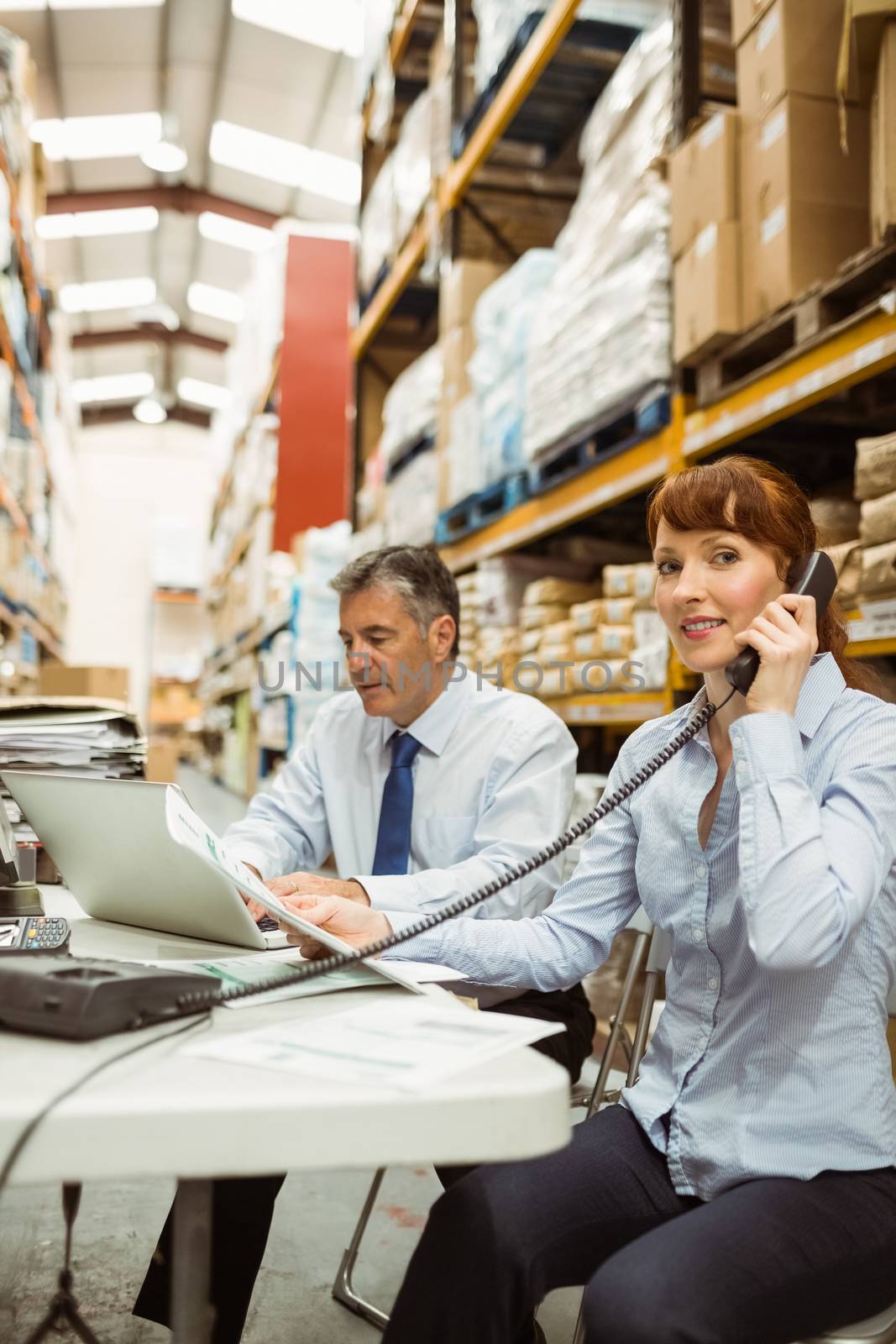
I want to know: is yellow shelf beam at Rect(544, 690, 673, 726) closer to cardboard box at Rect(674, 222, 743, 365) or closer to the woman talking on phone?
cardboard box at Rect(674, 222, 743, 365)

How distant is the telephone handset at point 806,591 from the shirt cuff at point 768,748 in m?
0.06

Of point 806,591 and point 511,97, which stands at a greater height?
point 511,97

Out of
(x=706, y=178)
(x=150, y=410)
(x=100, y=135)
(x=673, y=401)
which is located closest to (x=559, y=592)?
(x=673, y=401)

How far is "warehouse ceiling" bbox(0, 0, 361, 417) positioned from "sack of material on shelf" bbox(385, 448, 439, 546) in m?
4.58

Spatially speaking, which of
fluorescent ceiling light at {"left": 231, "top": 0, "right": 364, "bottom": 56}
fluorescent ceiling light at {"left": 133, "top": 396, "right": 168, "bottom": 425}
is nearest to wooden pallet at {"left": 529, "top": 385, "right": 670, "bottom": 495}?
fluorescent ceiling light at {"left": 231, "top": 0, "right": 364, "bottom": 56}

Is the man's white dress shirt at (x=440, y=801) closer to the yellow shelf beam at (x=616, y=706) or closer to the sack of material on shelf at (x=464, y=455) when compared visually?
the yellow shelf beam at (x=616, y=706)

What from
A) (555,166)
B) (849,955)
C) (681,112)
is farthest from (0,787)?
(555,166)

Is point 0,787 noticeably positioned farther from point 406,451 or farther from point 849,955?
point 406,451

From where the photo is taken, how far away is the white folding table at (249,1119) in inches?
27.7

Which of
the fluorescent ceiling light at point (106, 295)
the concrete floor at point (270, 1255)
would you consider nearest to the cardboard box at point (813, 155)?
the concrete floor at point (270, 1255)

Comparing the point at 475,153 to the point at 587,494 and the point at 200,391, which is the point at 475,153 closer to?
the point at 587,494

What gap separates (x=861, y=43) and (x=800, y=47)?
0.26m

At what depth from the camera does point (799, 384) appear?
2314 millimetres

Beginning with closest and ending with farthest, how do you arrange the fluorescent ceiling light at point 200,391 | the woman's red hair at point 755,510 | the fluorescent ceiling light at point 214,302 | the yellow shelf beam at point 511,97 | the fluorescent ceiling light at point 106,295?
1. the woman's red hair at point 755,510
2. the yellow shelf beam at point 511,97
3. the fluorescent ceiling light at point 106,295
4. the fluorescent ceiling light at point 214,302
5. the fluorescent ceiling light at point 200,391
